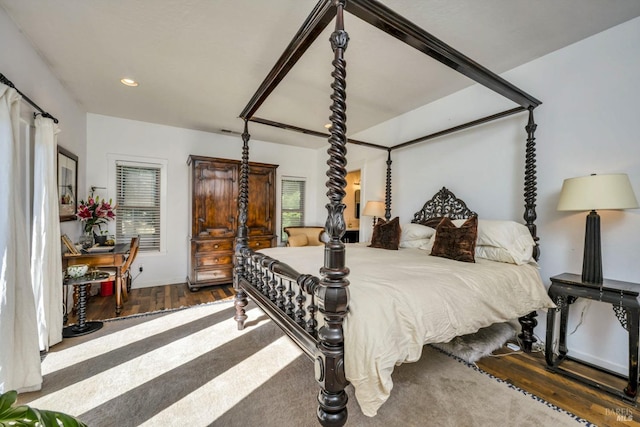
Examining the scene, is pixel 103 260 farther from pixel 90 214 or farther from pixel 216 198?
pixel 216 198

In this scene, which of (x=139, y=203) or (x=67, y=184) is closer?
(x=67, y=184)

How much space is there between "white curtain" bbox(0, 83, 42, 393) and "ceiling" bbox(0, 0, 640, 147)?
75cm

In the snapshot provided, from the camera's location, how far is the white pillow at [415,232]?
3.18 m

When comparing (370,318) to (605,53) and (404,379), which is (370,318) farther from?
(605,53)

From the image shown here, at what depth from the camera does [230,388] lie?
73.1 inches

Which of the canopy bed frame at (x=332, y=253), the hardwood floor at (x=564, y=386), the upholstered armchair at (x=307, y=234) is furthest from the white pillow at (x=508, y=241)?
the upholstered armchair at (x=307, y=234)

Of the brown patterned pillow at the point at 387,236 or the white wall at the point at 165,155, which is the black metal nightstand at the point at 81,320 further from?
the brown patterned pillow at the point at 387,236

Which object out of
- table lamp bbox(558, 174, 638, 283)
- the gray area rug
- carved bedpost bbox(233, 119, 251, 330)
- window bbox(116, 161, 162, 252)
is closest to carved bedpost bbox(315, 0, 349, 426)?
the gray area rug

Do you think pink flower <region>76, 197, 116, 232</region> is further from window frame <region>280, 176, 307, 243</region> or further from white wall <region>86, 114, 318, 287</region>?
window frame <region>280, 176, 307, 243</region>

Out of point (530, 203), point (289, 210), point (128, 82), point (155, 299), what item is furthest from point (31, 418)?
point (289, 210)

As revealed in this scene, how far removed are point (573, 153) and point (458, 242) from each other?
1212 mm

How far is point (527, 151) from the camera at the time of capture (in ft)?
8.06

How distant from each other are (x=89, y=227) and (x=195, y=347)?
8.38ft

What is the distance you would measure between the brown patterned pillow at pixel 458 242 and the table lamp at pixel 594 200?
648 millimetres
